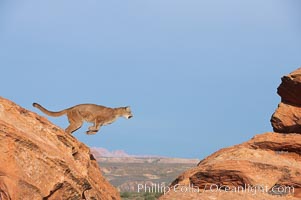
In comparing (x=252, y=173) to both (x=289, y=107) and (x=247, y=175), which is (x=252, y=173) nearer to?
(x=247, y=175)

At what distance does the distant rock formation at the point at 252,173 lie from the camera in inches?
559

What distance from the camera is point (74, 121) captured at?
20484 mm

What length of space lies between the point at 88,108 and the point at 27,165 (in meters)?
9.76

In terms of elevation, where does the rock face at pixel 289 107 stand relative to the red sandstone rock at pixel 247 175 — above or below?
above

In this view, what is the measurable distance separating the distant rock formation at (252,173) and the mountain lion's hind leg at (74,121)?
5111 millimetres

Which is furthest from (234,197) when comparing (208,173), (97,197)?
(97,197)

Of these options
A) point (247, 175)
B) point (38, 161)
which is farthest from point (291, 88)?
point (38, 161)

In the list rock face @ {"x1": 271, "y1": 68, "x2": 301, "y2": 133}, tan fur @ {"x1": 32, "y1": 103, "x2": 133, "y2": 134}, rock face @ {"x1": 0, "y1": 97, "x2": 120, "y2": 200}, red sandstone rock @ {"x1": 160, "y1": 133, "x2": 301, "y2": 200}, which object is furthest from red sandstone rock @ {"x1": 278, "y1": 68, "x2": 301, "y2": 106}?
rock face @ {"x1": 0, "y1": 97, "x2": 120, "y2": 200}

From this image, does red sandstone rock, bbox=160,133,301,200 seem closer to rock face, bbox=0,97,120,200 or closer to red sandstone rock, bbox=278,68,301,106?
rock face, bbox=0,97,120,200

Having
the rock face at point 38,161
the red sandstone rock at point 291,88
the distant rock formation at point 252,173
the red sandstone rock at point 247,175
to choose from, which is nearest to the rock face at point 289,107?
the red sandstone rock at point 291,88

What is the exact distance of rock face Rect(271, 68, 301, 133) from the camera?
60.5 ft

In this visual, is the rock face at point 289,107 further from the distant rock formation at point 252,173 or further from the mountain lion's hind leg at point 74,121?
the mountain lion's hind leg at point 74,121

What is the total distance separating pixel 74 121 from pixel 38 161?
8.83 m

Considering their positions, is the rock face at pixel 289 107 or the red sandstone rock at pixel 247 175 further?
the rock face at pixel 289 107
